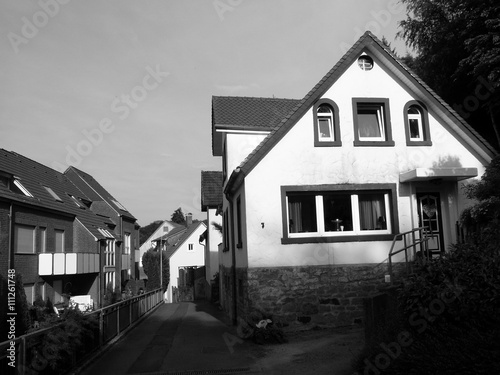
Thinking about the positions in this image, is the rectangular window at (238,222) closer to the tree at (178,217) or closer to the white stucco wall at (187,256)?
the white stucco wall at (187,256)

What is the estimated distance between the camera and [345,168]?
45.9 feet

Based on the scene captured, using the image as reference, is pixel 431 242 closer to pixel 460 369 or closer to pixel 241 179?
pixel 241 179

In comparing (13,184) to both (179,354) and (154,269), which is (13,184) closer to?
(179,354)

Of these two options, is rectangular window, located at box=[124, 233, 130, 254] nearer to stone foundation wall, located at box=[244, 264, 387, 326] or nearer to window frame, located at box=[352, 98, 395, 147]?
stone foundation wall, located at box=[244, 264, 387, 326]

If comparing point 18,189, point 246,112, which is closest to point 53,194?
point 18,189

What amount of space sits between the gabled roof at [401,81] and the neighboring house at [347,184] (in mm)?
31

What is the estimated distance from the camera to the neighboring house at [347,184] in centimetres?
1327

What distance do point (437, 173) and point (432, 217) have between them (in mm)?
1761

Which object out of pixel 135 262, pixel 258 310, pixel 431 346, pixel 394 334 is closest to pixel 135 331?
pixel 258 310

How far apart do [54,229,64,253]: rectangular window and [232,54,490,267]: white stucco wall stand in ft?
62.6

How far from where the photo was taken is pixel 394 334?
777 cm

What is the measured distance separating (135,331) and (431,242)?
10.3 metres

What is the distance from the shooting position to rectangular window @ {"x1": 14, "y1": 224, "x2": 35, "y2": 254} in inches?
918

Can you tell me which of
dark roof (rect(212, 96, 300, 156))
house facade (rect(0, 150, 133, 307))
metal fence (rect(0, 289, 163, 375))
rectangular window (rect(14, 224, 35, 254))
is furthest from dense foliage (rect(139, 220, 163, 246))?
metal fence (rect(0, 289, 163, 375))
